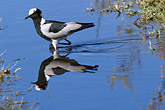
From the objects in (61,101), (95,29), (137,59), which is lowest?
(61,101)

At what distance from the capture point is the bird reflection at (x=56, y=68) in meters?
7.19

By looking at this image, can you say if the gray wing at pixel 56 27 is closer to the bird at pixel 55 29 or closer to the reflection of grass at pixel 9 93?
the bird at pixel 55 29

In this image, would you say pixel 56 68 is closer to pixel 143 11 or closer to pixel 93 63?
pixel 93 63

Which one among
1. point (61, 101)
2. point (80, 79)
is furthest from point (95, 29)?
point (61, 101)

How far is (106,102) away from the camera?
235 inches

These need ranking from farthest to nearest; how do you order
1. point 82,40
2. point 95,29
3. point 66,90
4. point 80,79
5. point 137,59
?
point 95,29 → point 82,40 → point 137,59 → point 80,79 → point 66,90

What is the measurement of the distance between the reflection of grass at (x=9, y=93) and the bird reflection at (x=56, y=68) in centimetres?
45

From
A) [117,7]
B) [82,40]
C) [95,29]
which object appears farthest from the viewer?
[117,7]

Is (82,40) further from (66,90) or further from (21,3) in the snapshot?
(21,3)

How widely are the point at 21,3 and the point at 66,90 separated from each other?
6.41 m

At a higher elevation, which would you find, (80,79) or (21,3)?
(21,3)

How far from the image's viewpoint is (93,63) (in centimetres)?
779

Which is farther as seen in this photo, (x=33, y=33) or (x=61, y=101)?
(x=33, y=33)

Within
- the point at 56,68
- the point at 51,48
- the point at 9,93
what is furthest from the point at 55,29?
the point at 9,93
